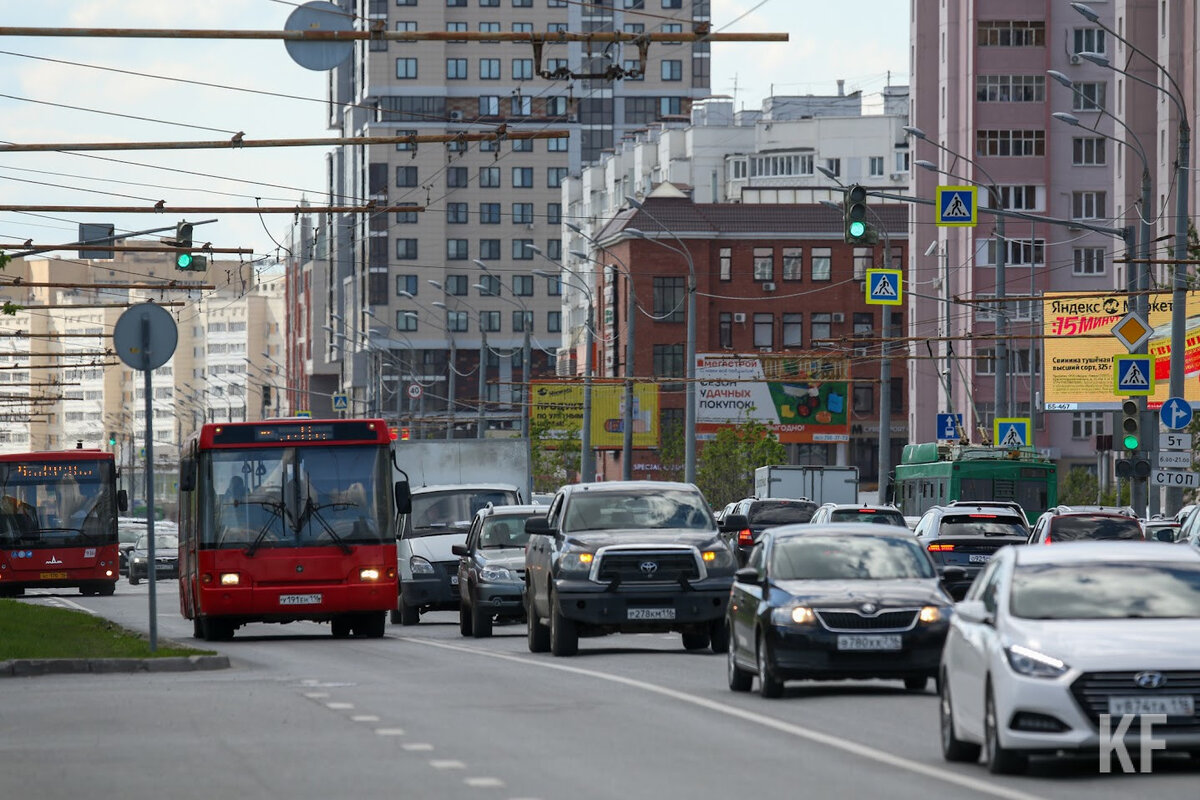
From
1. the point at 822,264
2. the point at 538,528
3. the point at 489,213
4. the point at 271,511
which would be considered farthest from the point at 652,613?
the point at 489,213

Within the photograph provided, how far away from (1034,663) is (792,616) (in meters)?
5.25

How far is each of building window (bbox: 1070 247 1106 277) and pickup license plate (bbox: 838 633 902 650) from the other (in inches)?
3306

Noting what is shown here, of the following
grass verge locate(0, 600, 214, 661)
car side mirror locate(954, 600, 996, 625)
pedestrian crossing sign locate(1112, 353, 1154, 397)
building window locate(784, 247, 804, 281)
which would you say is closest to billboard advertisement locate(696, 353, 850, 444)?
building window locate(784, 247, 804, 281)

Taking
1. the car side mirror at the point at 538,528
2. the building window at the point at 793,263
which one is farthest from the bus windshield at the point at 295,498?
the building window at the point at 793,263

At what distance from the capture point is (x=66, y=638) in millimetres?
25688

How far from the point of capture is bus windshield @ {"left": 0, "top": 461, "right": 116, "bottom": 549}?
49594 mm

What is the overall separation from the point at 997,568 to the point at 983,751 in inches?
45.6

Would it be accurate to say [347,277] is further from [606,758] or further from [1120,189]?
[606,758]

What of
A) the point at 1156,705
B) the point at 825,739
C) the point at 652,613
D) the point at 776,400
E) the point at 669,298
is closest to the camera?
the point at 1156,705

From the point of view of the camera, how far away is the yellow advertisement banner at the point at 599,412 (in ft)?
321

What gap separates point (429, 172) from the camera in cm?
15612

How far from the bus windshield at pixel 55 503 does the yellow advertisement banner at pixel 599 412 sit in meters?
45.3

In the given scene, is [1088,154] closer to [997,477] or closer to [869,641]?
[997,477]

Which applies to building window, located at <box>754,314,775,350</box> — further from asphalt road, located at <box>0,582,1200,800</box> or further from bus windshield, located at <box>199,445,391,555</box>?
asphalt road, located at <box>0,582,1200,800</box>
